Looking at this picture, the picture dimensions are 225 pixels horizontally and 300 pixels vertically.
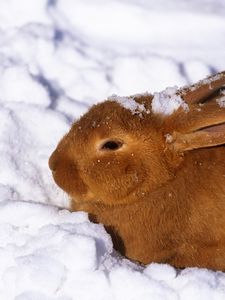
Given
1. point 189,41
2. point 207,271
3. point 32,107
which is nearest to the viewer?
point 207,271

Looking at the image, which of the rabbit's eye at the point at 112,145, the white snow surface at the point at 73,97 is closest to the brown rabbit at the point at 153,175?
the rabbit's eye at the point at 112,145

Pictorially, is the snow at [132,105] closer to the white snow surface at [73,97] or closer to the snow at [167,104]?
the snow at [167,104]

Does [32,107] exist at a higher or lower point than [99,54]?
lower

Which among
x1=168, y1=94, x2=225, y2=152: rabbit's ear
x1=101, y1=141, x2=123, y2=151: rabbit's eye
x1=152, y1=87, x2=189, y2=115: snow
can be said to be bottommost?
x1=101, y1=141, x2=123, y2=151: rabbit's eye

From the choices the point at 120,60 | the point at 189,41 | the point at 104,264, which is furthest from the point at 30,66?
the point at 104,264

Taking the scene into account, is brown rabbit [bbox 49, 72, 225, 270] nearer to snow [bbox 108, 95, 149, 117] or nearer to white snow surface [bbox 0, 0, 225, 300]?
snow [bbox 108, 95, 149, 117]

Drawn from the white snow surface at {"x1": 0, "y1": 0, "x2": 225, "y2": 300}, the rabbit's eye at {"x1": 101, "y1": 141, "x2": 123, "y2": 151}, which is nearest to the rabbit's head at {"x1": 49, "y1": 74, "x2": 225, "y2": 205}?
the rabbit's eye at {"x1": 101, "y1": 141, "x2": 123, "y2": 151}

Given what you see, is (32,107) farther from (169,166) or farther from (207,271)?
(207,271)
